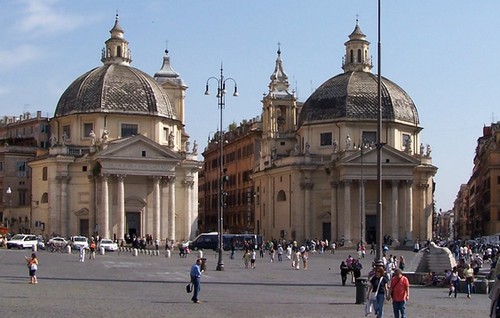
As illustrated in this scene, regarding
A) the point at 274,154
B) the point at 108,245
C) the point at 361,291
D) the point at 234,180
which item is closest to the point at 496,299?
the point at 361,291

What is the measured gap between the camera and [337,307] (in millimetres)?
29781

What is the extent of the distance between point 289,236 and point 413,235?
1167cm

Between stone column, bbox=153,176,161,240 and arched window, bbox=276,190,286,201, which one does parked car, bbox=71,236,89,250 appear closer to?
stone column, bbox=153,176,161,240

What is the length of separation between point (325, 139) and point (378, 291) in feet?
234

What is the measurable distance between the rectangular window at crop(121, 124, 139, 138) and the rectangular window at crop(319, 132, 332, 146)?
17.9 meters

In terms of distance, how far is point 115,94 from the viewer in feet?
293

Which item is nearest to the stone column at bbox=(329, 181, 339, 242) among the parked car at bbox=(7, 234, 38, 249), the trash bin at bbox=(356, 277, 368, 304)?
the parked car at bbox=(7, 234, 38, 249)

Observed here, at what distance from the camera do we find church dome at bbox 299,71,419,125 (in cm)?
9362

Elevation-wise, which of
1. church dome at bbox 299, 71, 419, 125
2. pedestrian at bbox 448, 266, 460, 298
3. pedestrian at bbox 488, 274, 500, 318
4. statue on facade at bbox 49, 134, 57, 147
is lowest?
pedestrian at bbox 448, 266, 460, 298

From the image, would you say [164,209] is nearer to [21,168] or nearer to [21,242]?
[21,242]

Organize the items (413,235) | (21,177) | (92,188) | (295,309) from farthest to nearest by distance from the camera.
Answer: (21,177), (413,235), (92,188), (295,309)

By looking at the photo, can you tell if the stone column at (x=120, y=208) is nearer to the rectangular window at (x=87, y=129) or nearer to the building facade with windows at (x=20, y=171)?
the rectangular window at (x=87, y=129)

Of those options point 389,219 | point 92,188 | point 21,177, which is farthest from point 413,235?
point 21,177

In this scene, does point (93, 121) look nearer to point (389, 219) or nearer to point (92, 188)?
point (92, 188)
